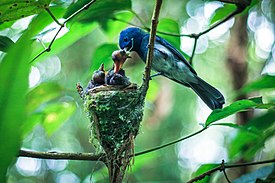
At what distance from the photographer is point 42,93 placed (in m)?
1.82

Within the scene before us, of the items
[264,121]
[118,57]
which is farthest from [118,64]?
[264,121]

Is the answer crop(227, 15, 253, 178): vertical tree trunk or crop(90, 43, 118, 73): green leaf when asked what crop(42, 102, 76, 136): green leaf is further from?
crop(227, 15, 253, 178): vertical tree trunk

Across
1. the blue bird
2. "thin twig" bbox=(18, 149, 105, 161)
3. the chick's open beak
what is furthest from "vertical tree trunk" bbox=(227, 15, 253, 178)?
"thin twig" bbox=(18, 149, 105, 161)

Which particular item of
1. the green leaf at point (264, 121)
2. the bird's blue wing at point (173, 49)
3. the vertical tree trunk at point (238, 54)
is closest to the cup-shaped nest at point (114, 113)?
the bird's blue wing at point (173, 49)

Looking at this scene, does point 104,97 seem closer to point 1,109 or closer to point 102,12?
point 102,12

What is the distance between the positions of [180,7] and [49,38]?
356 centimetres

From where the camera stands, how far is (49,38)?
1389 millimetres

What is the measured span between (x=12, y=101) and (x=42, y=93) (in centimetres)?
148

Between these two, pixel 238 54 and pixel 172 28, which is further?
pixel 238 54

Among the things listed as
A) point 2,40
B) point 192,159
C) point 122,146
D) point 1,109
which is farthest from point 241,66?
point 192,159

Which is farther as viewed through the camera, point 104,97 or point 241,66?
point 241,66

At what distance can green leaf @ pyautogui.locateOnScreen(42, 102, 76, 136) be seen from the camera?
1854 millimetres

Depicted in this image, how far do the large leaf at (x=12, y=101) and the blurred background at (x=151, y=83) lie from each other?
2.43 ft

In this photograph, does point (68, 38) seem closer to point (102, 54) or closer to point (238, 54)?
point (102, 54)
